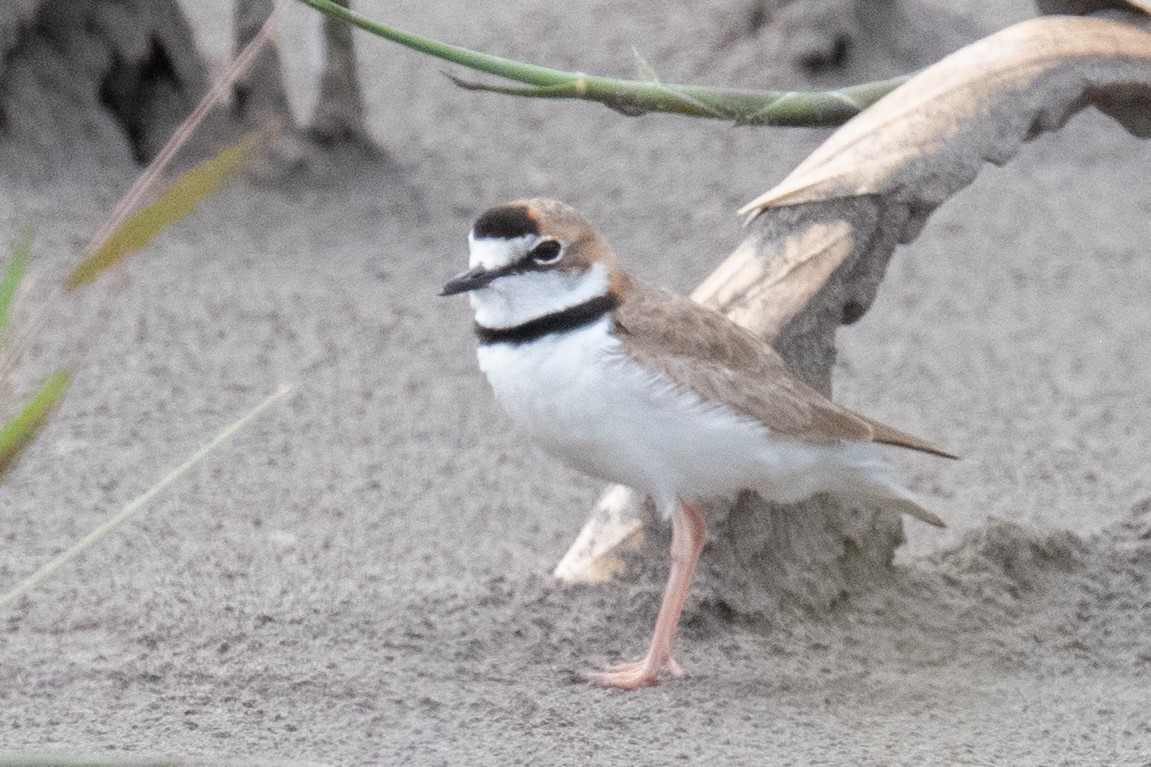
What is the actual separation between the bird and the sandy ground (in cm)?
43

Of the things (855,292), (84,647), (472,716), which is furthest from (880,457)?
(84,647)

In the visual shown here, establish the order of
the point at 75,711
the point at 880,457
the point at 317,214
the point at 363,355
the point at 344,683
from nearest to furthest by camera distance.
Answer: the point at 75,711
the point at 344,683
the point at 880,457
the point at 363,355
the point at 317,214

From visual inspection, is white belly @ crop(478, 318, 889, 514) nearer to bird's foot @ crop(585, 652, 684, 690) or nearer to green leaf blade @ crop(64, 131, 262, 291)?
bird's foot @ crop(585, 652, 684, 690)

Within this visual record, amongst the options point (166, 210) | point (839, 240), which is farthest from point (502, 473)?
point (166, 210)

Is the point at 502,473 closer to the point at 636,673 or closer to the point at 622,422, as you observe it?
the point at 636,673

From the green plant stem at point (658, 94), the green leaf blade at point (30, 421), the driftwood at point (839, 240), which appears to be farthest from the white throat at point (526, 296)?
the green leaf blade at point (30, 421)

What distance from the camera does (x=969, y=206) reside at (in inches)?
288

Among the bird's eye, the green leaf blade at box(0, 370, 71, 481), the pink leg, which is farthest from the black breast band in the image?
the green leaf blade at box(0, 370, 71, 481)

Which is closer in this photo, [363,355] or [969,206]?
[363,355]

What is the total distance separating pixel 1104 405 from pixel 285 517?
298cm

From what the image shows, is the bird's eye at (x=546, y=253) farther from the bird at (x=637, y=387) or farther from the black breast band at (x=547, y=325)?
the black breast band at (x=547, y=325)

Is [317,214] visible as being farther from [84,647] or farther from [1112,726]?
[1112,726]

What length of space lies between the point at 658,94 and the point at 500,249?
81cm

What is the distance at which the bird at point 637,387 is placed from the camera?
→ 335 cm
